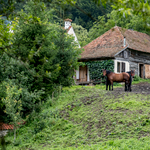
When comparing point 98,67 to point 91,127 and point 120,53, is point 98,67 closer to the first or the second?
point 120,53

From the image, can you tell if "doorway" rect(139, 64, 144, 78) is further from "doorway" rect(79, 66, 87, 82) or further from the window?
"doorway" rect(79, 66, 87, 82)

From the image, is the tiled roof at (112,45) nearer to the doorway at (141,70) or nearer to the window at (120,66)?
the window at (120,66)

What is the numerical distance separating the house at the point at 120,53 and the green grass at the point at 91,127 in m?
9.22

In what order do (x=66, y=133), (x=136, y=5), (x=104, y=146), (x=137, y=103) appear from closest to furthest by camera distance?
(x=136, y=5)
(x=104, y=146)
(x=66, y=133)
(x=137, y=103)

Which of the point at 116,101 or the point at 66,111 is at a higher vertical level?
the point at 116,101

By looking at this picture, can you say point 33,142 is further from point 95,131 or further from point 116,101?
point 116,101

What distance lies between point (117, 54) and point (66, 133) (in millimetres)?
12825

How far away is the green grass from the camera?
→ 6.53m

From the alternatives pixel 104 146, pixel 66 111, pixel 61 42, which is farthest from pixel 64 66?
pixel 104 146

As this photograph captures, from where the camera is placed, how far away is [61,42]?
14.2 metres

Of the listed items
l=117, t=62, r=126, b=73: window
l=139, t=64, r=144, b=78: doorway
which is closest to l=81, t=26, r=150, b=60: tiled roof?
l=117, t=62, r=126, b=73: window

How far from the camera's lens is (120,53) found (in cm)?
1986

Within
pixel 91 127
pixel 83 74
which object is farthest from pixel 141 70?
pixel 91 127

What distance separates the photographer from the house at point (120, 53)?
1984cm
